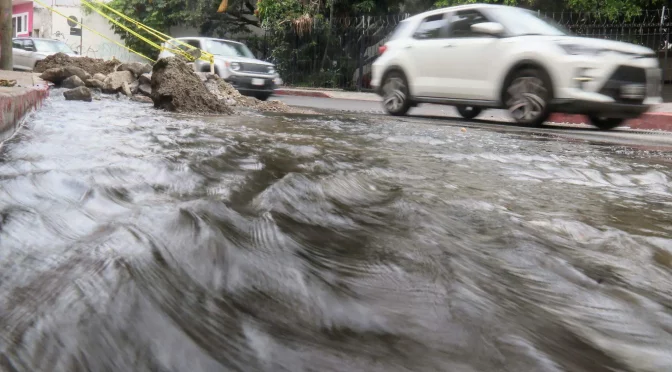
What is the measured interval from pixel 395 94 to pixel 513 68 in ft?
7.71

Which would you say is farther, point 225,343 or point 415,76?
point 415,76

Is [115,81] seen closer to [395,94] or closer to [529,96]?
[395,94]

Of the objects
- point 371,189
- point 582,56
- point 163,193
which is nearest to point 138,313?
point 163,193

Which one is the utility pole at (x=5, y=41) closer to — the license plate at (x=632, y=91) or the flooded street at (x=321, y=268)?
the flooded street at (x=321, y=268)

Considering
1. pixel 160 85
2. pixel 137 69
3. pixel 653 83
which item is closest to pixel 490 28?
pixel 653 83

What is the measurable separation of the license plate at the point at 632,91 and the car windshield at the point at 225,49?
425 inches

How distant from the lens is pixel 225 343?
1569 millimetres

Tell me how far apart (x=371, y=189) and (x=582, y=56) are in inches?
217

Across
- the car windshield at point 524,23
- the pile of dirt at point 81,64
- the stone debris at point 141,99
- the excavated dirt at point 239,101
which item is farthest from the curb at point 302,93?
the car windshield at point 524,23

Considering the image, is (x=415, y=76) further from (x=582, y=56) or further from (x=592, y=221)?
(x=592, y=221)

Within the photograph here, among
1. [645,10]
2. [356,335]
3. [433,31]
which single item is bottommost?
[356,335]

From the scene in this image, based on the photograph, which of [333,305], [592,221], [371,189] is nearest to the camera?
[333,305]

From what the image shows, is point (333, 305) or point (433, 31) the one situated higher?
point (433, 31)

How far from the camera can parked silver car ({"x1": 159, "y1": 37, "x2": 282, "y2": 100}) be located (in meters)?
16.2
